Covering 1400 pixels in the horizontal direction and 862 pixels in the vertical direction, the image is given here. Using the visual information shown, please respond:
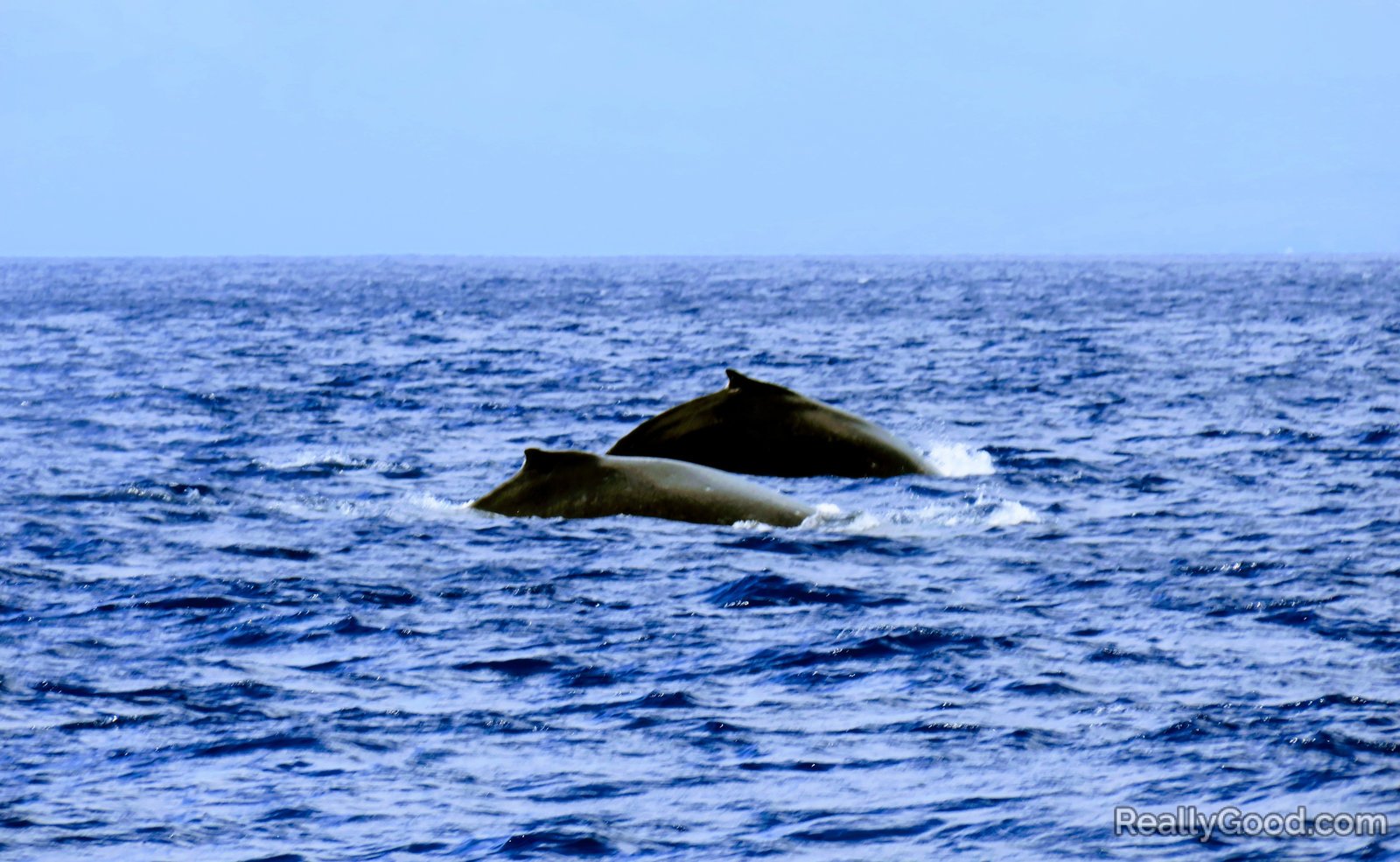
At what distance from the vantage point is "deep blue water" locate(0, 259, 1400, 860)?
32.4ft

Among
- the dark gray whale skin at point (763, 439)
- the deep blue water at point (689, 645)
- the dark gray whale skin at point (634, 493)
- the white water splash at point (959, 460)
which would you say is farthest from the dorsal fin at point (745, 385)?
the dark gray whale skin at point (634, 493)

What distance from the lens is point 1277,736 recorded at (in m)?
10.9

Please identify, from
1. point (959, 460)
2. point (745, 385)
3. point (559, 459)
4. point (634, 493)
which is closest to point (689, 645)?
point (634, 493)

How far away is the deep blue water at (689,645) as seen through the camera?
9875 mm

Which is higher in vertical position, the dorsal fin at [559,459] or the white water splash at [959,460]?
the dorsal fin at [559,459]

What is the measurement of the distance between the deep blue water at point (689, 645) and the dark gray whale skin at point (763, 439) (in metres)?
0.61

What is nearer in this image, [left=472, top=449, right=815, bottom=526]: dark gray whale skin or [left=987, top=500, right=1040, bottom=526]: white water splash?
[left=472, top=449, right=815, bottom=526]: dark gray whale skin

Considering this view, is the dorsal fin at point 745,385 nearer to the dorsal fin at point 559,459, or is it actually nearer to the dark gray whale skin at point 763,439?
A: the dark gray whale skin at point 763,439

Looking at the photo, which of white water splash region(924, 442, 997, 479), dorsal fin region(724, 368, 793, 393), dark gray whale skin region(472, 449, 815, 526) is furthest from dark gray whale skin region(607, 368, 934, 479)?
dark gray whale skin region(472, 449, 815, 526)

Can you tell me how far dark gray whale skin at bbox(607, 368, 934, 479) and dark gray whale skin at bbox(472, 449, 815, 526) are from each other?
71.4 inches

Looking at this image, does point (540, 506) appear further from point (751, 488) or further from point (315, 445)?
point (315, 445)

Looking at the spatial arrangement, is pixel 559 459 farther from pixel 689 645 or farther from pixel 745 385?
pixel 689 645

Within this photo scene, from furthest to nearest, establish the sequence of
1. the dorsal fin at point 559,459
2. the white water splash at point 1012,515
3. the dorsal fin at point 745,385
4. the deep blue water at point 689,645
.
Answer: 1. the dorsal fin at point 745,385
2. the dorsal fin at point 559,459
3. the white water splash at point 1012,515
4. the deep blue water at point 689,645

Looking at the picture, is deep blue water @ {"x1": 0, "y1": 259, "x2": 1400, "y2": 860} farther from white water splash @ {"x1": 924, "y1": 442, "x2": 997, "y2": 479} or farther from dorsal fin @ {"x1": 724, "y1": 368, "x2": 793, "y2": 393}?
dorsal fin @ {"x1": 724, "y1": 368, "x2": 793, "y2": 393}
